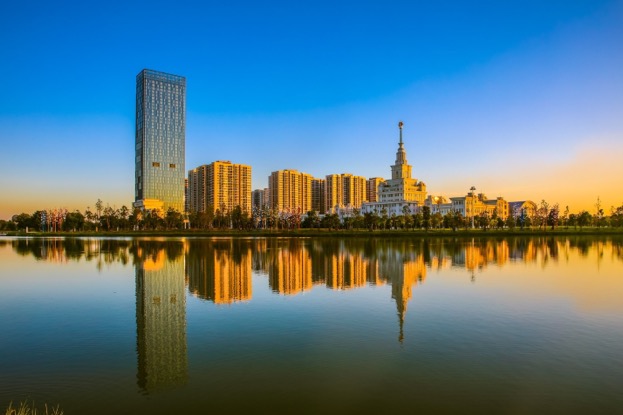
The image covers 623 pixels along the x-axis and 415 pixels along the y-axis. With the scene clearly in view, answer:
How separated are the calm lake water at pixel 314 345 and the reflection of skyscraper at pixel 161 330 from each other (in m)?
0.08

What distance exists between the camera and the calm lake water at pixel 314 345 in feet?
38.4

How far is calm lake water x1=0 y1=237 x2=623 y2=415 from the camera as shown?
38.4 feet

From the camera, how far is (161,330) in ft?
61.6

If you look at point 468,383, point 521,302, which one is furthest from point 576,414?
point 521,302

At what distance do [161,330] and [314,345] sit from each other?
704cm

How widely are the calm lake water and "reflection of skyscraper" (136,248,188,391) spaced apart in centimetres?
8

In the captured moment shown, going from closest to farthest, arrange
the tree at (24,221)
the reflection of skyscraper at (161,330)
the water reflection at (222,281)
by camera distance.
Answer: the reflection of skyscraper at (161,330)
the water reflection at (222,281)
the tree at (24,221)

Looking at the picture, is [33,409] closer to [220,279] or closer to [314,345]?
[314,345]

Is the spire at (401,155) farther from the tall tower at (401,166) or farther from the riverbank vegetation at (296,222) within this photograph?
the riverbank vegetation at (296,222)

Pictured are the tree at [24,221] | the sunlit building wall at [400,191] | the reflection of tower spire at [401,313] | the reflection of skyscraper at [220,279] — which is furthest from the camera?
the sunlit building wall at [400,191]

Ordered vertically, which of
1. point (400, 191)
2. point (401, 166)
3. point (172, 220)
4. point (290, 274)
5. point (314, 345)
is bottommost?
point (314, 345)

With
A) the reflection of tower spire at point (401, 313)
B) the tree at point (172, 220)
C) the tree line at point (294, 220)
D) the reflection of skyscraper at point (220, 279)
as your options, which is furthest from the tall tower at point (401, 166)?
the reflection of tower spire at point (401, 313)

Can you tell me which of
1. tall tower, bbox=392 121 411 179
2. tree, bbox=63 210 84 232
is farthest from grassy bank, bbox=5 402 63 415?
tall tower, bbox=392 121 411 179

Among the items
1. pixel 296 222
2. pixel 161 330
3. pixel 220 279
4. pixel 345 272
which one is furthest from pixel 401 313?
pixel 296 222
